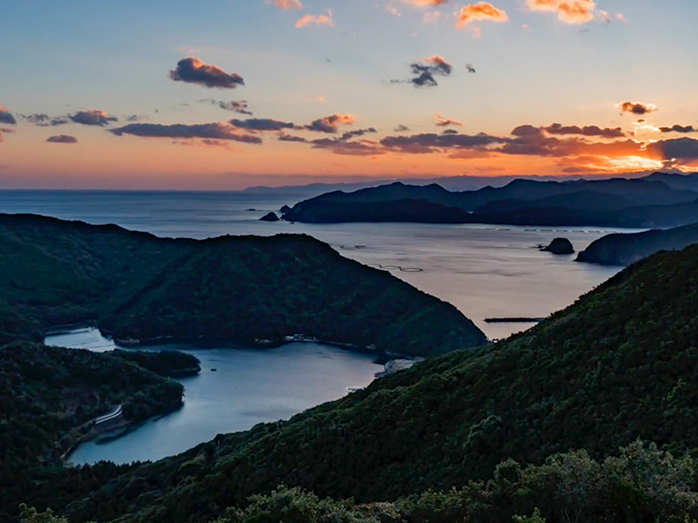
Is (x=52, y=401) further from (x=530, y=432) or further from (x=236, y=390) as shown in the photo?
(x=530, y=432)

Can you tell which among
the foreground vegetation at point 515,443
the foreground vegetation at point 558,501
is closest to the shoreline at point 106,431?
the foreground vegetation at point 515,443

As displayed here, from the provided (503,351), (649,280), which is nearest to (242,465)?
(503,351)

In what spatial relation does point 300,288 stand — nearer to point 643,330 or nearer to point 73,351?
point 73,351

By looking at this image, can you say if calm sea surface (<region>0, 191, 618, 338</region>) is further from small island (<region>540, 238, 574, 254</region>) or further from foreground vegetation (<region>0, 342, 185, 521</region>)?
foreground vegetation (<region>0, 342, 185, 521</region>)

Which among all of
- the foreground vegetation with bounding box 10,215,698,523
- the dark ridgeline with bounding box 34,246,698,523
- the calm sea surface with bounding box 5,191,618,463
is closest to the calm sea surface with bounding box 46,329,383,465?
the calm sea surface with bounding box 5,191,618,463

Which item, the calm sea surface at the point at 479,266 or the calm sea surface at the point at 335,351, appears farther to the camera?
the calm sea surface at the point at 479,266

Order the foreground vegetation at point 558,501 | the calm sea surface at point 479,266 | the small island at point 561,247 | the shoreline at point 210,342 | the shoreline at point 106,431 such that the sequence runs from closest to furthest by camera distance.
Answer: the foreground vegetation at point 558,501 < the shoreline at point 106,431 < the shoreline at point 210,342 < the calm sea surface at point 479,266 < the small island at point 561,247

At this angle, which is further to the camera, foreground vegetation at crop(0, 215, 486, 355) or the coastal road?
foreground vegetation at crop(0, 215, 486, 355)

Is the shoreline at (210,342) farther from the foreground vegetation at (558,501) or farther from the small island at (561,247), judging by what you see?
the small island at (561,247)
